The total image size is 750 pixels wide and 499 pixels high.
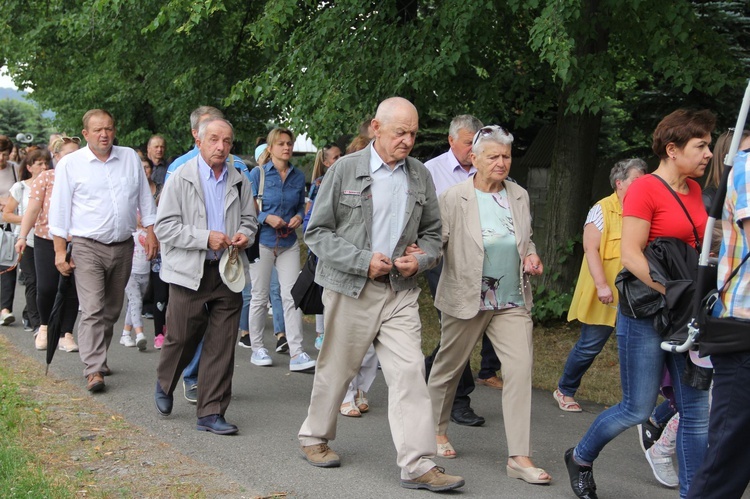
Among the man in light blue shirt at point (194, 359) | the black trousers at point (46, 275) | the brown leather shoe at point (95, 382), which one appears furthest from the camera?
the black trousers at point (46, 275)

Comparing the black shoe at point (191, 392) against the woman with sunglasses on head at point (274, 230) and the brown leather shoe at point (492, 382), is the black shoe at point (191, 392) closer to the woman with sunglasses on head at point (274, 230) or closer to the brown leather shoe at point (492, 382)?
the woman with sunglasses on head at point (274, 230)

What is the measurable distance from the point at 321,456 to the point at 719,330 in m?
2.71

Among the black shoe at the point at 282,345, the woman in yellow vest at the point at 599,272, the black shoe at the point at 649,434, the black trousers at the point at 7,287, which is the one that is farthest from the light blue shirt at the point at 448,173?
the black trousers at the point at 7,287

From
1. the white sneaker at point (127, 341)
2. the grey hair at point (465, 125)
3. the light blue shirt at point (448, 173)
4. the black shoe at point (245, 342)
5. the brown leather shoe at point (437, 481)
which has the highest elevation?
the grey hair at point (465, 125)

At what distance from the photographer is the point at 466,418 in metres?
6.98

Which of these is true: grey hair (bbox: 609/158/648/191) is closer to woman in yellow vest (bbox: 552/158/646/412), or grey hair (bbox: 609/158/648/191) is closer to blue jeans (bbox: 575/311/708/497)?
woman in yellow vest (bbox: 552/158/646/412)

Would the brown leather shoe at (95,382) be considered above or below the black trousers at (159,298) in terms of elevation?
below

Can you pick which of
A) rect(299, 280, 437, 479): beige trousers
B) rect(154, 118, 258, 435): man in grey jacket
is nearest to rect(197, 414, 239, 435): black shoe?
rect(154, 118, 258, 435): man in grey jacket

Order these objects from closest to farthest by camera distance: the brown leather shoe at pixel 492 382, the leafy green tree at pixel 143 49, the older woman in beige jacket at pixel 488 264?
the older woman in beige jacket at pixel 488 264 → the brown leather shoe at pixel 492 382 → the leafy green tree at pixel 143 49

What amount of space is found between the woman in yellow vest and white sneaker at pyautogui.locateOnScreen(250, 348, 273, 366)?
282cm

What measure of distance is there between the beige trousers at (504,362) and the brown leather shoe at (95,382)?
2.94 metres

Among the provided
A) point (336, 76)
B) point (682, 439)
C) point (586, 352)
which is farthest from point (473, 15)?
point (682, 439)

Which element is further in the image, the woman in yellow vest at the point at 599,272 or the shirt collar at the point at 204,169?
the woman in yellow vest at the point at 599,272

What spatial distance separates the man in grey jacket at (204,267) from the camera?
21.6 feet
